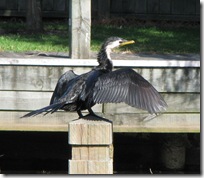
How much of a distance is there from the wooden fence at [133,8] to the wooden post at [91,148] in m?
10.7

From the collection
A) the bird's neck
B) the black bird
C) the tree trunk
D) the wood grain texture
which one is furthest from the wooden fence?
the wood grain texture

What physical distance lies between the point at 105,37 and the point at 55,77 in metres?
3.99

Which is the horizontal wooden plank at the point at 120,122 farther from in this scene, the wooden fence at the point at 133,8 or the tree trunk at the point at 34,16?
the wooden fence at the point at 133,8

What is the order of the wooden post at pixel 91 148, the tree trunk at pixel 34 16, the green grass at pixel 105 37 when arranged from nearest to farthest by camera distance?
the wooden post at pixel 91 148 < the green grass at pixel 105 37 < the tree trunk at pixel 34 16

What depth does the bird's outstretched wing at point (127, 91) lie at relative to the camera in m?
5.05

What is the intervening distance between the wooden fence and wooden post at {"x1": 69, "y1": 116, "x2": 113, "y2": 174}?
10736 millimetres

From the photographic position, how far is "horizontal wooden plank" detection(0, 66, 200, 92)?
805 centimetres

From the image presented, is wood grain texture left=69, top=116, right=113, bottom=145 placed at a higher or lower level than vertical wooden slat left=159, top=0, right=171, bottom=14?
lower

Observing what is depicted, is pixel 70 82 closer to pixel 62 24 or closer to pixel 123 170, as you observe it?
pixel 123 170

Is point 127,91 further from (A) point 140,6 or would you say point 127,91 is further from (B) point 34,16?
(A) point 140,6

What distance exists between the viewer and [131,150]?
9.70m

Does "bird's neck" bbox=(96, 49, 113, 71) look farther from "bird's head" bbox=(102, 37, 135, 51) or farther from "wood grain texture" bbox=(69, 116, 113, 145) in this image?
"wood grain texture" bbox=(69, 116, 113, 145)

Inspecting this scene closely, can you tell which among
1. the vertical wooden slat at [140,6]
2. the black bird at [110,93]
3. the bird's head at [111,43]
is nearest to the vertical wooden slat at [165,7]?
the vertical wooden slat at [140,6]

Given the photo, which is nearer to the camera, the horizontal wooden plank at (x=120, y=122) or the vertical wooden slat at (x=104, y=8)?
the horizontal wooden plank at (x=120, y=122)
